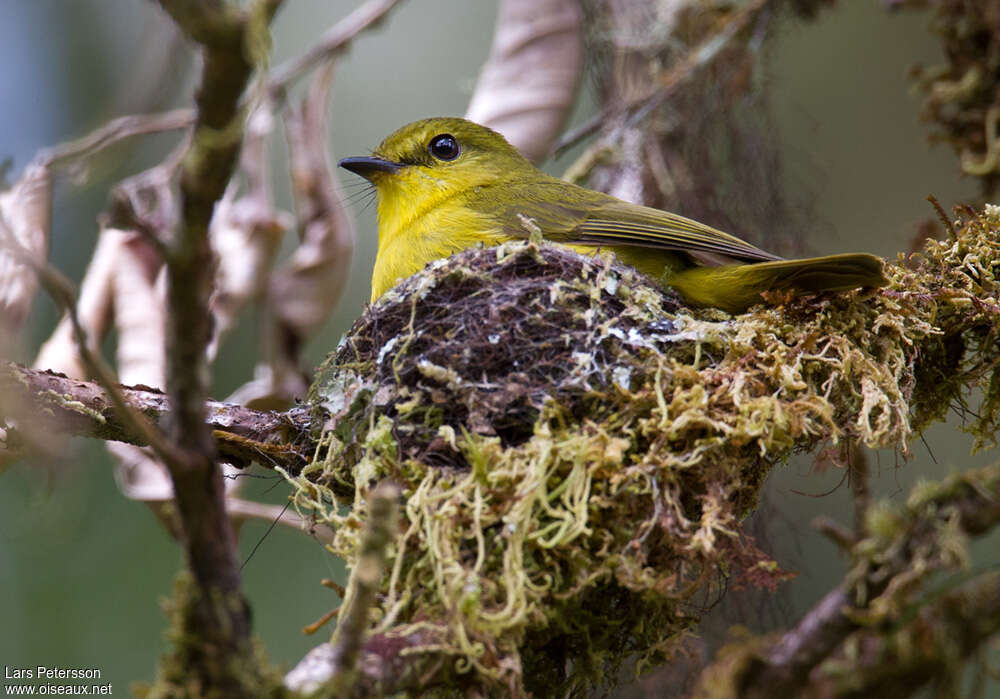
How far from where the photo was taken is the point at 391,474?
2.68 meters

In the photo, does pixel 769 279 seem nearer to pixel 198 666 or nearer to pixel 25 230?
pixel 198 666

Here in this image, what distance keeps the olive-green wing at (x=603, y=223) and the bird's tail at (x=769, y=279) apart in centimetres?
11

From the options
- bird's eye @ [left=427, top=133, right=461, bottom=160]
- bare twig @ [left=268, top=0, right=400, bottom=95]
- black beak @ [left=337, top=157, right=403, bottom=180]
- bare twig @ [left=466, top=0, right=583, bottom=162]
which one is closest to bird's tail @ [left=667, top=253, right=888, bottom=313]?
bird's eye @ [left=427, top=133, right=461, bottom=160]

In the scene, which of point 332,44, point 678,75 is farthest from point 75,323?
point 678,75

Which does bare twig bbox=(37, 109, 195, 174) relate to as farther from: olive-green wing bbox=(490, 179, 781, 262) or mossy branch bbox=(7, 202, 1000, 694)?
olive-green wing bbox=(490, 179, 781, 262)

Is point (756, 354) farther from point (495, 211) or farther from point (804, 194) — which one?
point (804, 194)

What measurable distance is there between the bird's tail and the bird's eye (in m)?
1.37

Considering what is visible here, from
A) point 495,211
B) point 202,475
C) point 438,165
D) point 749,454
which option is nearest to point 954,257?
point 749,454

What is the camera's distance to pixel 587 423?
270 centimetres

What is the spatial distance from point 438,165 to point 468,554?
2519 millimetres

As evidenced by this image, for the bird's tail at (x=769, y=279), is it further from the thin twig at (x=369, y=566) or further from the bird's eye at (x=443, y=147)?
the thin twig at (x=369, y=566)

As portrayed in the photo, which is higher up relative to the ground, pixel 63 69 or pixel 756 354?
pixel 63 69

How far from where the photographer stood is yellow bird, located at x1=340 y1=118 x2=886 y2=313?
10.9 ft

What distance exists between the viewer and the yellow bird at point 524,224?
10.9ft
